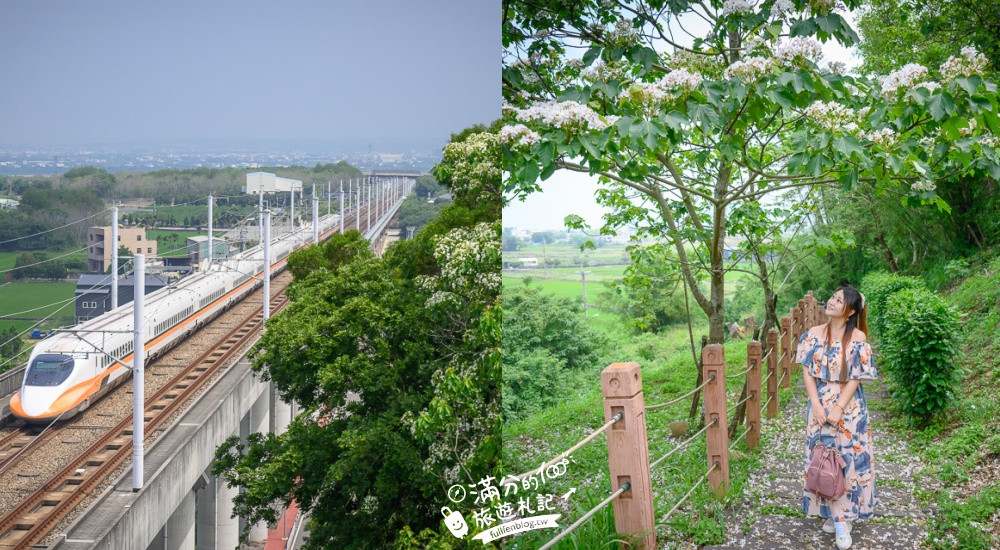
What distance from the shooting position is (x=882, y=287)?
3.68 m

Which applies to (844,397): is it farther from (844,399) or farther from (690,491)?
(690,491)

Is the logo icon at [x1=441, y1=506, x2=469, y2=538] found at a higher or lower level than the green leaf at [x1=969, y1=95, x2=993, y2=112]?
lower

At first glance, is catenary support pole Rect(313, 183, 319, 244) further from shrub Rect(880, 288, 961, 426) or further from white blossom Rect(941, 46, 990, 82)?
shrub Rect(880, 288, 961, 426)

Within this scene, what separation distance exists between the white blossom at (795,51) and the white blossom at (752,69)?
60mm

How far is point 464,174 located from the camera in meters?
3.39

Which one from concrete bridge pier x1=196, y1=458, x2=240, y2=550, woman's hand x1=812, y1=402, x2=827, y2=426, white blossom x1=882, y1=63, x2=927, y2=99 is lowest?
concrete bridge pier x1=196, y1=458, x2=240, y2=550

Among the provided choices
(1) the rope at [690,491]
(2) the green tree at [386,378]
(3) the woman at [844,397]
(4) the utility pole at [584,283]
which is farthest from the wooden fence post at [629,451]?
(4) the utility pole at [584,283]

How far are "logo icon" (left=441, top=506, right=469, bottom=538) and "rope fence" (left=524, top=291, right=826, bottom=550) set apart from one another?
25.7 inches

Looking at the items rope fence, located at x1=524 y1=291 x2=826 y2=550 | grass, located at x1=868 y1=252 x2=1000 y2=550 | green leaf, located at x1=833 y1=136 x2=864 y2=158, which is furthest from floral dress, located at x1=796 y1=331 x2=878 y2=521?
green leaf, located at x1=833 y1=136 x2=864 y2=158

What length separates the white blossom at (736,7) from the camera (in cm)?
280

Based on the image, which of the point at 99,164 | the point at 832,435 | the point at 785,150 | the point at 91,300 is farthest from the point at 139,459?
the point at 785,150

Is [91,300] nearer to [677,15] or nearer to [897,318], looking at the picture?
[677,15]

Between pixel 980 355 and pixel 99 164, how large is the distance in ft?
10.7

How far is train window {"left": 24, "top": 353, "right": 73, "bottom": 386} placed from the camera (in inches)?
82.2
